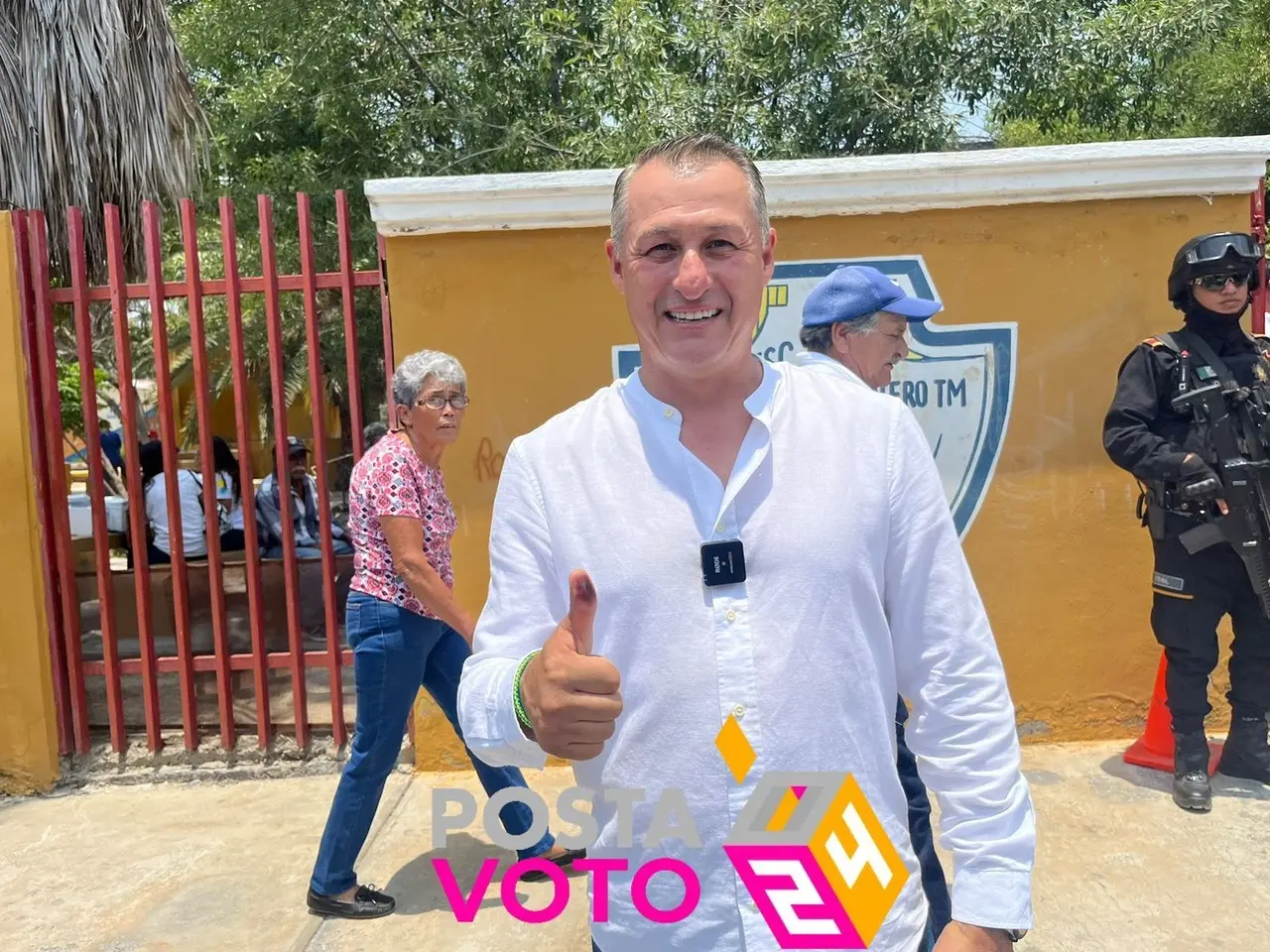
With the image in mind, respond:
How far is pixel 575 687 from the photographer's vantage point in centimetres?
125

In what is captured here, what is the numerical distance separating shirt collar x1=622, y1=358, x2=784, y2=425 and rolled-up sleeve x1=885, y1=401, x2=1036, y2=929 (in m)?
0.18

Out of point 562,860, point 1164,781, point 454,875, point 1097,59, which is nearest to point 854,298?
point 562,860

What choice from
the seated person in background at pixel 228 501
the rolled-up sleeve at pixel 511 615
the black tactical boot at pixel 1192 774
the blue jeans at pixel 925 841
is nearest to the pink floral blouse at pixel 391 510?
the blue jeans at pixel 925 841

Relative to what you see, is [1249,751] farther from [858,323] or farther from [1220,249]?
[858,323]

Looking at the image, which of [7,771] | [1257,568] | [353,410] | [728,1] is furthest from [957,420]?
[728,1]

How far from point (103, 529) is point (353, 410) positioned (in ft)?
4.02

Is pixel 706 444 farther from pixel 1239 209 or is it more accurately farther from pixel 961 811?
pixel 1239 209

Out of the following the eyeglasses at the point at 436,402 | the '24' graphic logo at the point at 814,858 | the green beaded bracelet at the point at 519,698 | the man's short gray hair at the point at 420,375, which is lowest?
the '24' graphic logo at the point at 814,858

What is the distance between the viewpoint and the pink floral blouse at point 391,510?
317 centimetres

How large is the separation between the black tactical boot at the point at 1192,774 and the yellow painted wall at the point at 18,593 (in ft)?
14.4

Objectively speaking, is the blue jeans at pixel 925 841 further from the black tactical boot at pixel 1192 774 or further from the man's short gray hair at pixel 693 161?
the black tactical boot at pixel 1192 774

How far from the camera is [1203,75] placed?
35.5 feet

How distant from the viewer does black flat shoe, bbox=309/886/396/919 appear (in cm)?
329

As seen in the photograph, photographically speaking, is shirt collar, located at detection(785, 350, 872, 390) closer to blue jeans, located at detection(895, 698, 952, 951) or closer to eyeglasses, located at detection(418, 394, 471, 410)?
blue jeans, located at detection(895, 698, 952, 951)
